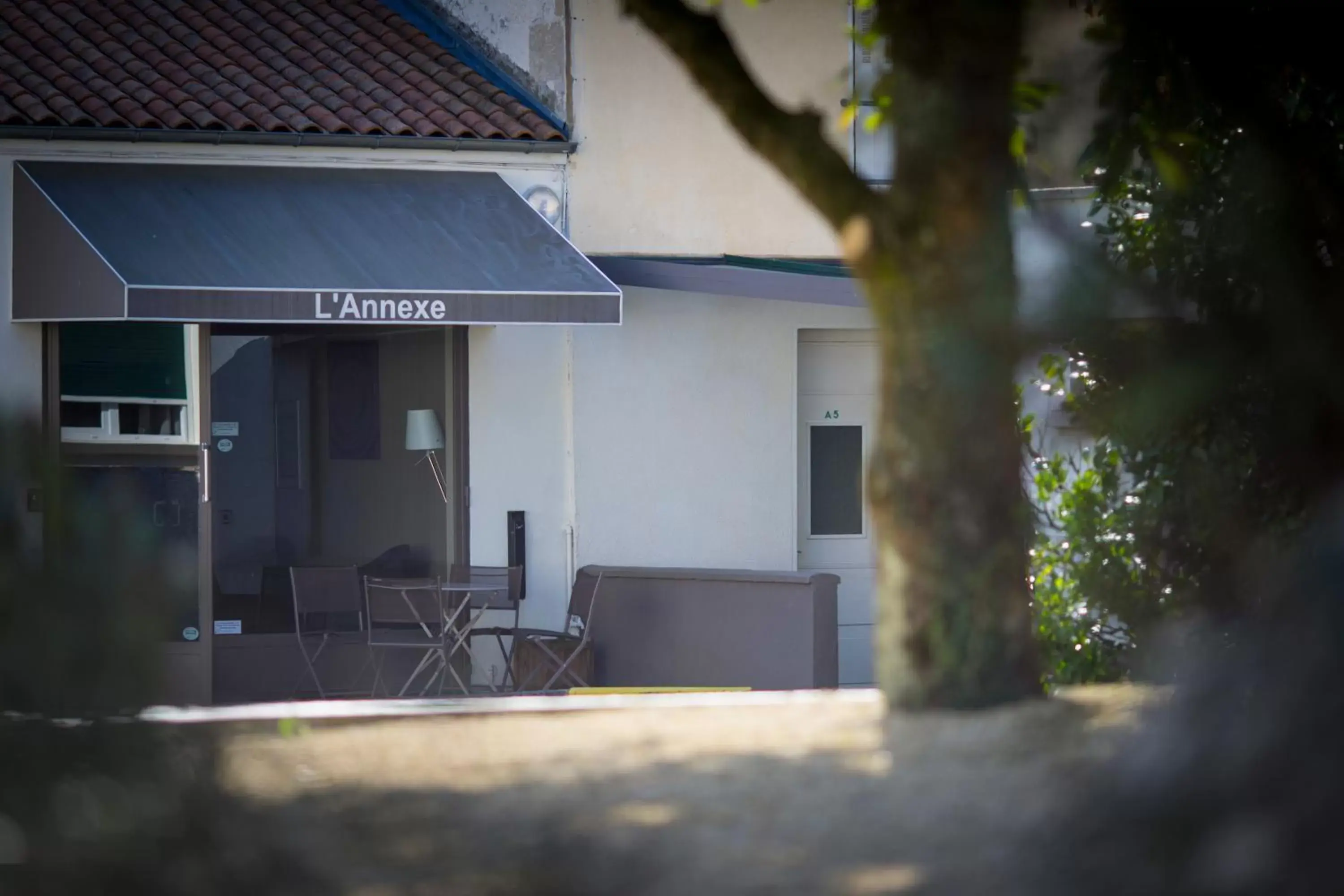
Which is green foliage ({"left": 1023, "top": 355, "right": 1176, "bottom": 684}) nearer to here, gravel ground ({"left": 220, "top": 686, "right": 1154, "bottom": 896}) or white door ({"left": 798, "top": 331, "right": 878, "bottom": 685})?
gravel ground ({"left": 220, "top": 686, "right": 1154, "bottom": 896})

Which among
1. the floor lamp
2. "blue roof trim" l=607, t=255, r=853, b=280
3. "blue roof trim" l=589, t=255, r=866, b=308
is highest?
"blue roof trim" l=607, t=255, r=853, b=280

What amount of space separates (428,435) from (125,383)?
84.0 inches

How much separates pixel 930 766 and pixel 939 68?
177 cm

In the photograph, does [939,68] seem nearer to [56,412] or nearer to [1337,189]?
[1337,189]

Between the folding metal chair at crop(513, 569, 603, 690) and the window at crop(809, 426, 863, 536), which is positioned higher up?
the window at crop(809, 426, 863, 536)

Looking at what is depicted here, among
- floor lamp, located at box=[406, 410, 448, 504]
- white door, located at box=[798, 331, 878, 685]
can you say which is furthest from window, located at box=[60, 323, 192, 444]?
white door, located at box=[798, 331, 878, 685]

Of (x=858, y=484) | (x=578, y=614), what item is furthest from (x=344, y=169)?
(x=858, y=484)

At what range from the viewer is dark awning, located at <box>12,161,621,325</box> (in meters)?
10.3

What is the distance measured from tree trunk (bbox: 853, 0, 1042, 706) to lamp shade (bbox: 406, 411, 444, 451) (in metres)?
8.22

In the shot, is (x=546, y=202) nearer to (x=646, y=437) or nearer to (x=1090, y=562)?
(x=646, y=437)

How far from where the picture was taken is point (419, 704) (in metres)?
5.02

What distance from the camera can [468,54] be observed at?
13.1 meters

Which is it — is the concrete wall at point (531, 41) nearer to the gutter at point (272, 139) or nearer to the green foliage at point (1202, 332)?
the gutter at point (272, 139)

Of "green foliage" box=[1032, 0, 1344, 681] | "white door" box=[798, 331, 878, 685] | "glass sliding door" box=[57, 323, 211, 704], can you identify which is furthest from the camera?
"white door" box=[798, 331, 878, 685]
